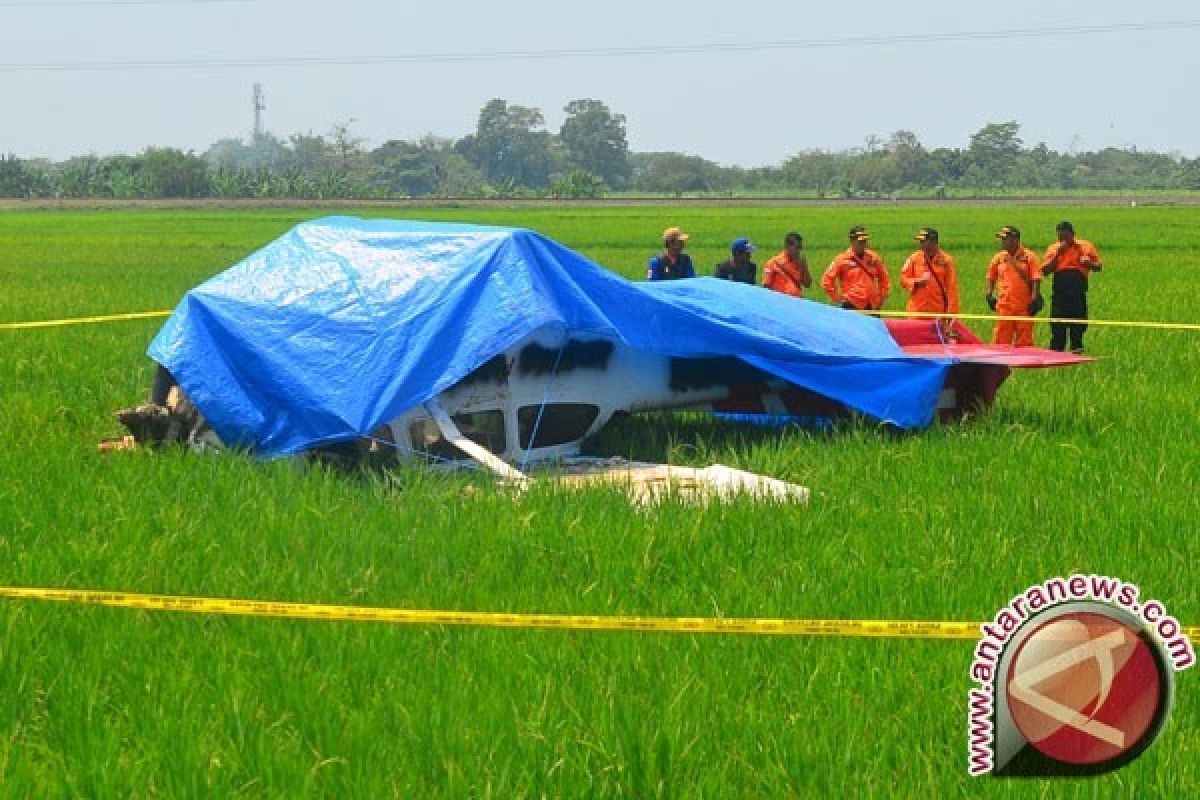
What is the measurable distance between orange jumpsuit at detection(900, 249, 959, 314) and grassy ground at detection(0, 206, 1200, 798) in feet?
12.8

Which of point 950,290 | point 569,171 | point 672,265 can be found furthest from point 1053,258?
point 569,171

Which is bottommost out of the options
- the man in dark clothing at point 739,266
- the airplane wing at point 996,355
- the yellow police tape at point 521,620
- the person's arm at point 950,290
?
the yellow police tape at point 521,620

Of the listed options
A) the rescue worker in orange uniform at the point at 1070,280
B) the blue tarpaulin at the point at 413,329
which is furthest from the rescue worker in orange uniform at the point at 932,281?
the blue tarpaulin at the point at 413,329

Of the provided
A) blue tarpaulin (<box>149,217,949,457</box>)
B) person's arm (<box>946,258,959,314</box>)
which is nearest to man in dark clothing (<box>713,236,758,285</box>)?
person's arm (<box>946,258,959,314</box>)

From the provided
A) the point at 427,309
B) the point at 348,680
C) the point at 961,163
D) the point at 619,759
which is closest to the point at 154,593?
the point at 348,680

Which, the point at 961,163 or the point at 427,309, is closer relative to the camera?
the point at 427,309

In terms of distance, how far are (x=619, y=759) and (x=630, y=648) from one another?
914mm

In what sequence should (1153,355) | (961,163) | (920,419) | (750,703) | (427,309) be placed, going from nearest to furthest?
(750,703), (427,309), (920,419), (1153,355), (961,163)

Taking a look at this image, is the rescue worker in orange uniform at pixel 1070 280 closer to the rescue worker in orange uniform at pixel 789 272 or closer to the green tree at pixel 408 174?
the rescue worker in orange uniform at pixel 789 272

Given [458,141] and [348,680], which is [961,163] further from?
[348,680]

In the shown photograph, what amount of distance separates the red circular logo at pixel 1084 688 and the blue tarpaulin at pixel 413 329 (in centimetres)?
499

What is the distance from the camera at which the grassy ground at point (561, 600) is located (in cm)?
402

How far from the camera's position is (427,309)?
8.70 metres

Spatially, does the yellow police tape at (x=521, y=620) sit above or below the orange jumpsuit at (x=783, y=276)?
below
